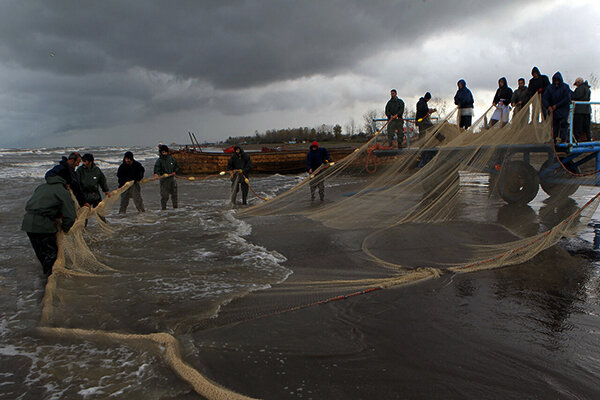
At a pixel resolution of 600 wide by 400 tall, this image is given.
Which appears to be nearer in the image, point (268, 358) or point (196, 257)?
point (268, 358)

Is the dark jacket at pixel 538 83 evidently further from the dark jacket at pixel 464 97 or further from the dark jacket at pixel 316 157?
the dark jacket at pixel 316 157

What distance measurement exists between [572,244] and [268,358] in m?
5.21

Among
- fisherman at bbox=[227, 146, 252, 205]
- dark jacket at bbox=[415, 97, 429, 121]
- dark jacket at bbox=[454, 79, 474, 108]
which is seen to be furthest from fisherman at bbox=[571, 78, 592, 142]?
fisherman at bbox=[227, 146, 252, 205]

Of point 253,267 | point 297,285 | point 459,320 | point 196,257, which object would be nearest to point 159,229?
point 196,257

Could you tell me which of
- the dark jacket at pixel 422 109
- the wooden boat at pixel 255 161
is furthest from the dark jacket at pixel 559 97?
the wooden boat at pixel 255 161

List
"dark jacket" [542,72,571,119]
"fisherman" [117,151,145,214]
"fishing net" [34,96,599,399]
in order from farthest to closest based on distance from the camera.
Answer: "fisherman" [117,151,145,214] < "dark jacket" [542,72,571,119] < "fishing net" [34,96,599,399]

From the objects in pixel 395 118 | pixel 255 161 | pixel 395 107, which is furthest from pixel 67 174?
pixel 255 161

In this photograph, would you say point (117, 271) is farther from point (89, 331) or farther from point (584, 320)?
point (584, 320)

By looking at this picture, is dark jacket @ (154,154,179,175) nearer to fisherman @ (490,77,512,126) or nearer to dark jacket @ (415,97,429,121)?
dark jacket @ (415,97,429,121)

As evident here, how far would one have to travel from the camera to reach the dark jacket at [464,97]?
9.61 meters

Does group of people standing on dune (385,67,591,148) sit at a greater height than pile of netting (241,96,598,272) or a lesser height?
greater

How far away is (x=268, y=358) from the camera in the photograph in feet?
9.55

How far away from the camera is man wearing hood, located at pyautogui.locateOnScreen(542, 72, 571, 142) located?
7.12m

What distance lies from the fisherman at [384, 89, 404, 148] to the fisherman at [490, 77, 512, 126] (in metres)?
2.26
